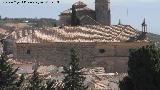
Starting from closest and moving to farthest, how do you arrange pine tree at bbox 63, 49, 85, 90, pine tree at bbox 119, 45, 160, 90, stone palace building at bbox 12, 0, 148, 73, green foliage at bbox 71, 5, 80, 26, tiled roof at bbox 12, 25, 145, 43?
1. pine tree at bbox 119, 45, 160, 90
2. pine tree at bbox 63, 49, 85, 90
3. stone palace building at bbox 12, 0, 148, 73
4. tiled roof at bbox 12, 25, 145, 43
5. green foliage at bbox 71, 5, 80, 26

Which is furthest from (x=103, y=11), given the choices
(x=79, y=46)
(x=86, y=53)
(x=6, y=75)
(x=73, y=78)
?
(x=6, y=75)

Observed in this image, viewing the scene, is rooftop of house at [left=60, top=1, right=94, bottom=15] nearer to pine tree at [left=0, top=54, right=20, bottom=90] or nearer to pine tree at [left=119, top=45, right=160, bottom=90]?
pine tree at [left=119, top=45, right=160, bottom=90]

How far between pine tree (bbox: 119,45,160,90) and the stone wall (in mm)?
16564

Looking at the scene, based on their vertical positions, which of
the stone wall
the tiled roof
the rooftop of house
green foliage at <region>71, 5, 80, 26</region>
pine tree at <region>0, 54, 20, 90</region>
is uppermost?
the rooftop of house

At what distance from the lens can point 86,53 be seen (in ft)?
143

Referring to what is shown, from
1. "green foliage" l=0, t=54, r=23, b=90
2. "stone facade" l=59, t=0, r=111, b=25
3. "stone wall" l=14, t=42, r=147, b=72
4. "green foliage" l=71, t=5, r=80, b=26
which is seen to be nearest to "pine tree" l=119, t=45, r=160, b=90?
"green foliage" l=0, t=54, r=23, b=90

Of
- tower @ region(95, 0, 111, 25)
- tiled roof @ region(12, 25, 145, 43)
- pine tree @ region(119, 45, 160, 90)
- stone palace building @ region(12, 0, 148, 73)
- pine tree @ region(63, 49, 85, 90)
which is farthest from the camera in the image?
tower @ region(95, 0, 111, 25)

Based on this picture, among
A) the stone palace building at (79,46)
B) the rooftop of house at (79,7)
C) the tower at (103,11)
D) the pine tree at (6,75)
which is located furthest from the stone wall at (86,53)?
the pine tree at (6,75)

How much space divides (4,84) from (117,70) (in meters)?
19.0

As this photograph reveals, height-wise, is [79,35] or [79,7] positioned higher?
[79,7]

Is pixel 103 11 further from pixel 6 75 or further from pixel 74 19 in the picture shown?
pixel 6 75

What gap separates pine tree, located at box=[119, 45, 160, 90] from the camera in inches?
995

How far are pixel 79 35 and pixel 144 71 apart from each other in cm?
1846

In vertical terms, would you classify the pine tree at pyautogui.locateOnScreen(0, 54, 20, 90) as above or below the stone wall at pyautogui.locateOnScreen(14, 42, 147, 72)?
above
